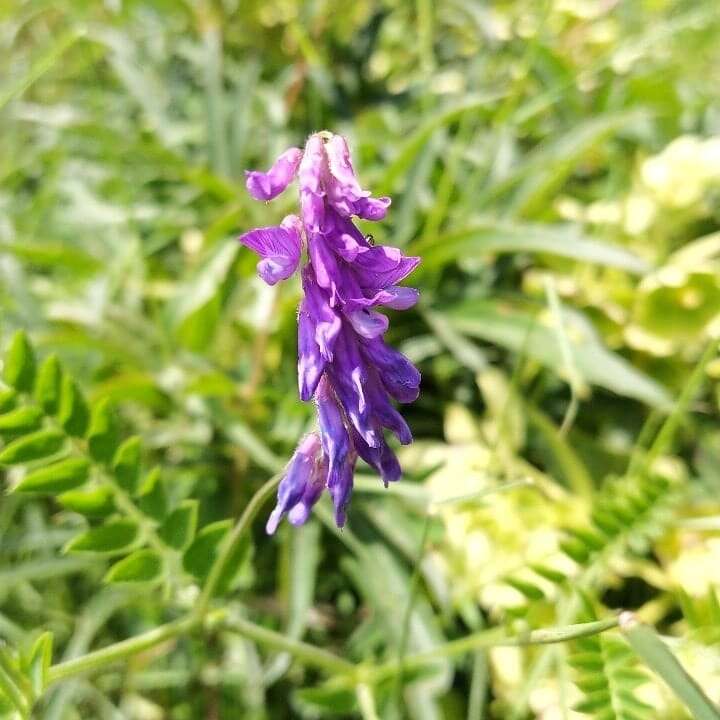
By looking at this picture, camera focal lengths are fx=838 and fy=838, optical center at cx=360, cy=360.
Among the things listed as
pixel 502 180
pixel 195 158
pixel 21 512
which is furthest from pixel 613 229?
pixel 21 512

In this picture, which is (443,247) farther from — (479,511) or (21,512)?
(21,512)

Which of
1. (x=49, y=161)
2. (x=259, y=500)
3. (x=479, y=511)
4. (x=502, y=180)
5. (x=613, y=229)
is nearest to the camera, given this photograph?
(x=259, y=500)

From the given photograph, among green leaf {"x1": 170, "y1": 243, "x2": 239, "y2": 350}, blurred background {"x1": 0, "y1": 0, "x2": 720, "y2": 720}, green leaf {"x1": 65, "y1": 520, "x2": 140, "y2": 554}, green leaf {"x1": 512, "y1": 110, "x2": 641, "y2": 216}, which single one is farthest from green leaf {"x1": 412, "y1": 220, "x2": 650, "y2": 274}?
green leaf {"x1": 65, "y1": 520, "x2": 140, "y2": 554}

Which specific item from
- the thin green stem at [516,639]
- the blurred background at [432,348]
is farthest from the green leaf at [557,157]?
the thin green stem at [516,639]

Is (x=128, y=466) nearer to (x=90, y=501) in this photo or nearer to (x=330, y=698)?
(x=90, y=501)

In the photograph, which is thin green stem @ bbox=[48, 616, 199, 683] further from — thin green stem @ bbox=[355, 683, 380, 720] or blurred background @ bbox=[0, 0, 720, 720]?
thin green stem @ bbox=[355, 683, 380, 720]
